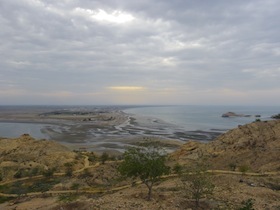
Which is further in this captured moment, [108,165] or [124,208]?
[108,165]

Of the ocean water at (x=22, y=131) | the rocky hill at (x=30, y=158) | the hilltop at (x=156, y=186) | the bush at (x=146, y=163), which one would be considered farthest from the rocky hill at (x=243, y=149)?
the ocean water at (x=22, y=131)

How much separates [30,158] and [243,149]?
95.0ft

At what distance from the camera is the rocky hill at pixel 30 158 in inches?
1302

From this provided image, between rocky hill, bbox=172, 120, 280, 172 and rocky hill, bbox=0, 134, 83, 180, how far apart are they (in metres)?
14.2

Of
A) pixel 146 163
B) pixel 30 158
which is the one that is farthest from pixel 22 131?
pixel 146 163

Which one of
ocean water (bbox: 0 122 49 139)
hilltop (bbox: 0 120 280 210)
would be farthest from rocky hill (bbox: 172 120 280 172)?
ocean water (bbox: 0 122 49 139)

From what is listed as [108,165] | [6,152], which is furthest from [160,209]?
[6,152]

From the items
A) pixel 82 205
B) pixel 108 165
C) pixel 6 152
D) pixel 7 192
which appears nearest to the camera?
pixel 82 205

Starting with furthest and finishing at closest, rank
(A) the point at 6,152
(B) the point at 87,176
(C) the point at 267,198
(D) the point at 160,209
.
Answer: (A) the point at 6,152 < (B) the point at 87,176 < (C) the point at 267,198 < (D) the point at 160,209

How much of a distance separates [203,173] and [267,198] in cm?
486

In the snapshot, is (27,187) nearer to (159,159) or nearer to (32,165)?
(32,165)

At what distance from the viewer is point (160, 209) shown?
50.7 feet

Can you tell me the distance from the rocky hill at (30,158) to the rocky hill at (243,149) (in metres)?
14.2

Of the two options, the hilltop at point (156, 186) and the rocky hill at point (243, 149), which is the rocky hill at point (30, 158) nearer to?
the hilltop at point (156, 186)
